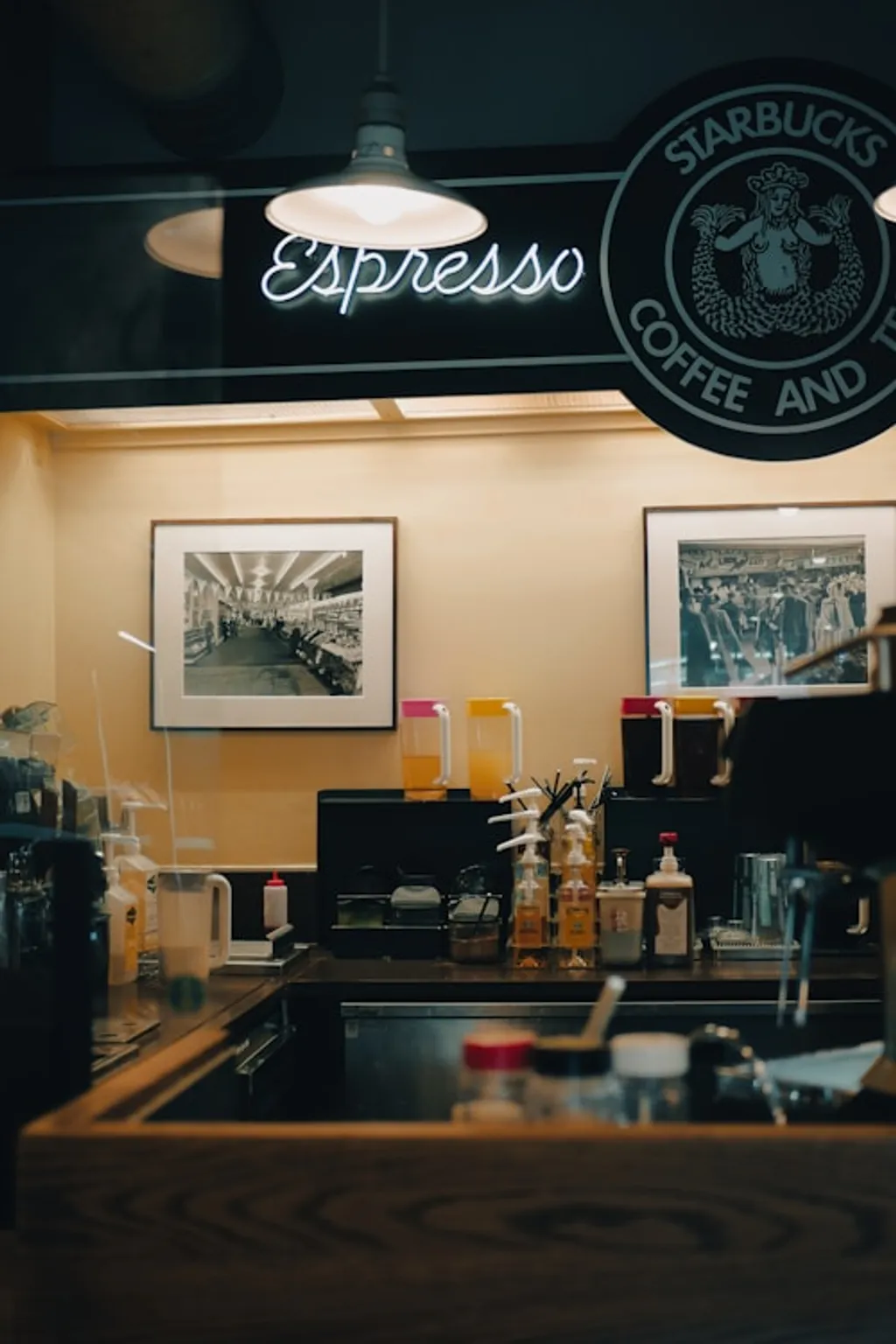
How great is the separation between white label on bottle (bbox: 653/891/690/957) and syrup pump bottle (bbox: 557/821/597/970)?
0.21 metres

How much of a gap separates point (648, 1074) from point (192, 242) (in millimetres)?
2584

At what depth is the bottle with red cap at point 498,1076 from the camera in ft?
7.37

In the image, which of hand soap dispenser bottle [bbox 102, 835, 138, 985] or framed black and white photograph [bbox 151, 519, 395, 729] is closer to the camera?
hand soap dispenser bottle [bbox 102, 835, 138, 985]

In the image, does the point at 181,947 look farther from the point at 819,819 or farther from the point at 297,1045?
the point at 819,819

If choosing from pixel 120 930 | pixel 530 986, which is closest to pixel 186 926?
pixel 120 930

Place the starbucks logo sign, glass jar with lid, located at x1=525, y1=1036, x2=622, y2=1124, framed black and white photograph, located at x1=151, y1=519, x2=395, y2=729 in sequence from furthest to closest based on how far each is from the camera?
framed black and white photograph, located at x1=151, y1=519, x2=395, y2=729 < the starbucks logo sign < glass jar with lid, located at x1=525, y1=1036, x2=622, y2=1124

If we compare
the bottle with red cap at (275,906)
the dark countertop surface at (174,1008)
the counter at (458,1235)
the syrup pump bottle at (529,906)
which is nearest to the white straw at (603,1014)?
the counter at (458,1235)

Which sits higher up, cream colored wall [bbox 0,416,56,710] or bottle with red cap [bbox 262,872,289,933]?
cream colored wall [bbox 0,416,56,710]

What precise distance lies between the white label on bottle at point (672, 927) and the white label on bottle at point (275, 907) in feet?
4.02

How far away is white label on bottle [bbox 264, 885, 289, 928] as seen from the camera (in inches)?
196

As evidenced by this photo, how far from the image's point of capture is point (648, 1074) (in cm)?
221

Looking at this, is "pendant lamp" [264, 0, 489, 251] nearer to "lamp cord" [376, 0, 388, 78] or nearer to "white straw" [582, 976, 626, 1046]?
"lamp cord" [376, 0, 388, 78]

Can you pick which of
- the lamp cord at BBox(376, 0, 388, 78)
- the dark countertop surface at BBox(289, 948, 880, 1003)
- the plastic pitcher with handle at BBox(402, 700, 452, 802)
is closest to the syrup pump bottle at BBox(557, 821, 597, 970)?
the dark countertop surface at BBox(289, 948, 880, 1003)

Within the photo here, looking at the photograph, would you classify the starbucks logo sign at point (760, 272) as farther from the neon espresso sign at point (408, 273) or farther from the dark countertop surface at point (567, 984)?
the dark countertop surface at point (567, 984)
